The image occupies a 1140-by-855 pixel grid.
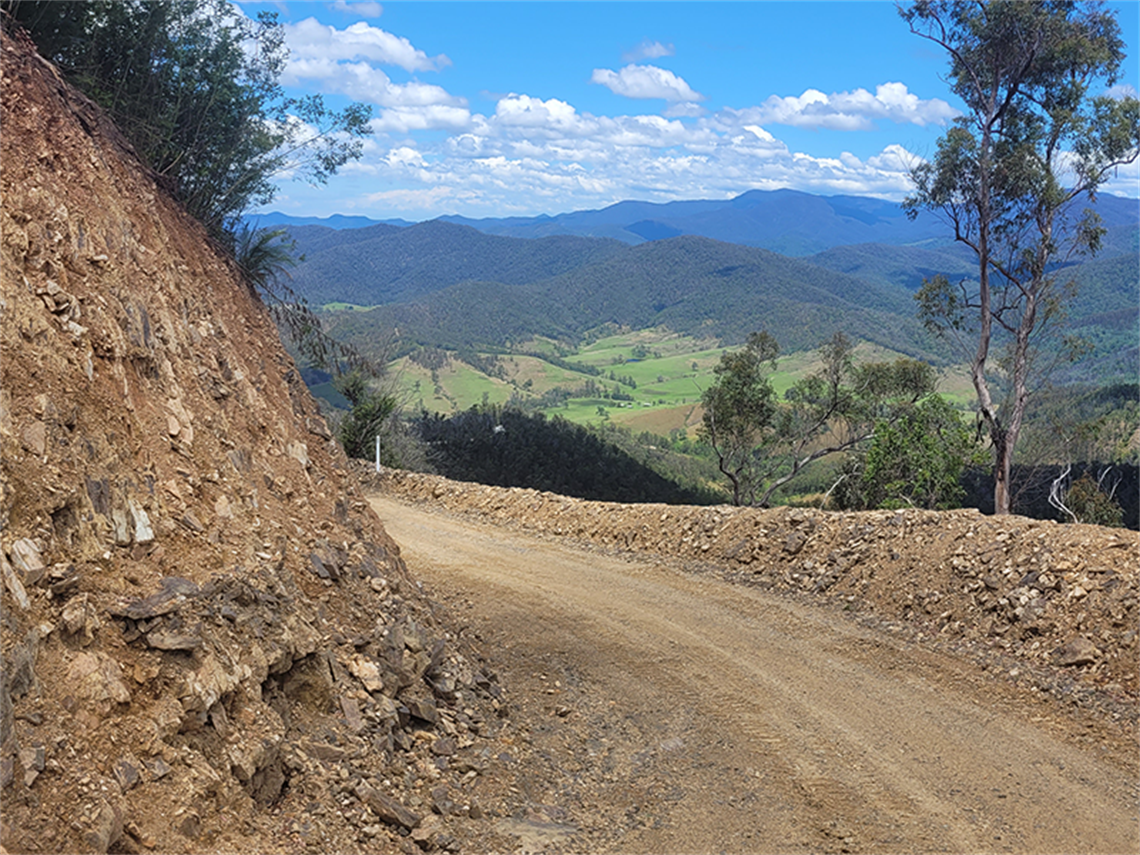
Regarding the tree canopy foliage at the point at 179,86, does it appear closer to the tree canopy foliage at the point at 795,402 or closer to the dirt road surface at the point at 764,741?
the dirt road surface at the point at 764,741

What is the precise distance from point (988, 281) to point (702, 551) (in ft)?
41.6

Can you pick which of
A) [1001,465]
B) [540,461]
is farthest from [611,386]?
[1001,465]

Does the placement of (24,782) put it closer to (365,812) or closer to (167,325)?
(365,812)

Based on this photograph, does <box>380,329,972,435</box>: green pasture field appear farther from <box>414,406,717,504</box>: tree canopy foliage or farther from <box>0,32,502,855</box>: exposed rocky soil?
<box>0,32,502,855</box>: exposed rocky soil

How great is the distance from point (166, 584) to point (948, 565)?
9.85 meters

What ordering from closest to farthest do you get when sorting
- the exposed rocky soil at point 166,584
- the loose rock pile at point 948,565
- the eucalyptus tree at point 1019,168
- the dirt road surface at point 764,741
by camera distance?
the exposed rocky soil at point 166,584 < the dirt road surface at point 764,741 < the loose rock pile at point 948,565 < the eucalyptus tree at point 1019,168

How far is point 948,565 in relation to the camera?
1165 cm

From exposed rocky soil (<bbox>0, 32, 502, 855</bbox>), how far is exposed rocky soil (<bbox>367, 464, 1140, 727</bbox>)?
19.5 ft

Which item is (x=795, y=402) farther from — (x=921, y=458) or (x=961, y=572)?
(x=961, y=572)

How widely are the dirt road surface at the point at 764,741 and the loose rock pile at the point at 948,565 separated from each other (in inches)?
28.7

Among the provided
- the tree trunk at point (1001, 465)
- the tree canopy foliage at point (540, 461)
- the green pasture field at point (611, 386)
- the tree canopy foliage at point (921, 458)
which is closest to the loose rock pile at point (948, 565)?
the tree canopy foliage at point (921, 458)

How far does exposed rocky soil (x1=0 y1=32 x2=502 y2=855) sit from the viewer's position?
15.5ft

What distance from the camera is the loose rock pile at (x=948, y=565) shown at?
32.3 feet

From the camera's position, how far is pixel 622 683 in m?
9.87
